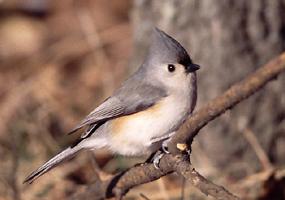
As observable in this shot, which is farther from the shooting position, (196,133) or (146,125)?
(146,125)

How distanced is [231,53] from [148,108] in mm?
1481

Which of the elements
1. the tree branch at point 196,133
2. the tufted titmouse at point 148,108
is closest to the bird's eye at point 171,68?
the tufted titmouse at point 148,108

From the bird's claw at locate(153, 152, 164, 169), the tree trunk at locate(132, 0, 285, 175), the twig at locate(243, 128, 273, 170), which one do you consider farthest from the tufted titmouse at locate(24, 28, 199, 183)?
the twig at locate(243, 128, 273, 170)

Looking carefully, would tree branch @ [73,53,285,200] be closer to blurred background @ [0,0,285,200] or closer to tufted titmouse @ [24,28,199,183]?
tufted titmouse @ [24,28,199,183]

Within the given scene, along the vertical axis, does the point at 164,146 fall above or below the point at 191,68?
below

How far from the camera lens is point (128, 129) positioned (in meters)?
3.39

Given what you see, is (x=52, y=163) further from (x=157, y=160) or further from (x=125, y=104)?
(x=157, y=160)

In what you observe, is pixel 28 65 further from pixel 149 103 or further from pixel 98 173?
pixel 149 103

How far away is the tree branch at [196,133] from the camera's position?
8.36ft

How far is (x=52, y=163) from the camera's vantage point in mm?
3428

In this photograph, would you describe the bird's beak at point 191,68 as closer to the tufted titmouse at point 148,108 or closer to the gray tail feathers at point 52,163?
the tufted titmouse at point 148,108

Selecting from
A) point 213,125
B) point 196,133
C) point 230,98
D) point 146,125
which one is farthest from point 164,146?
point 213,125

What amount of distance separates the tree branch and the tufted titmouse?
0.42ft

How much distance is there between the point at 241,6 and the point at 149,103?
1.50 meters
